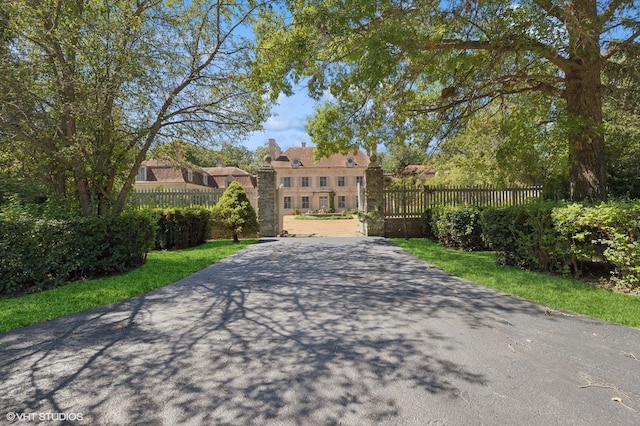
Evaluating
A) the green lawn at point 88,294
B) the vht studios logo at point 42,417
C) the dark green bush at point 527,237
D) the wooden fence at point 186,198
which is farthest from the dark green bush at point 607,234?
the wooden fence at point 186,198

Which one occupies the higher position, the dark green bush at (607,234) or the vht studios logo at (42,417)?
the dark green bush at (607,234)

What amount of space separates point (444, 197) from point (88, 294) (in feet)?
38.4

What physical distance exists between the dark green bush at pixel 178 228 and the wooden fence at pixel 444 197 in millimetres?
7093

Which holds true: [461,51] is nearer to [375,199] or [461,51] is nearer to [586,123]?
[586,123]

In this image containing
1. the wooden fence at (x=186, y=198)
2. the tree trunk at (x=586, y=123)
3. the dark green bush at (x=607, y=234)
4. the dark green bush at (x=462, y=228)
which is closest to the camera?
the dark green bush at (x=607, y=234)

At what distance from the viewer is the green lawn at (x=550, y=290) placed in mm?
4195

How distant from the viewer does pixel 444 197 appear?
43.0ft

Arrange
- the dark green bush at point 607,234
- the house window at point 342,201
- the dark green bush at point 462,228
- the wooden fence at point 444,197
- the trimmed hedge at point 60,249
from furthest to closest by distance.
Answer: the house window at point 342,201, the wooden fence at point 444,197, the dark green bush at point 462,228, the trimmed hedge at point 60,249, the dark green bush at point 607,234

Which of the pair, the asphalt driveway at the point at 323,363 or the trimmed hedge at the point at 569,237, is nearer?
the asphalt driveway at the point at 323,363

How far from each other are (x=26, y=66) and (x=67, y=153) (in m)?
1.61

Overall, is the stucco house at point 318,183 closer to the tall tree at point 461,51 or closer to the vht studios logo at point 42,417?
the tall tree at point 461,51

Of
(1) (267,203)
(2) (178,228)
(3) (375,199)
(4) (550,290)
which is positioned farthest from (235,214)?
(4) (550,290)

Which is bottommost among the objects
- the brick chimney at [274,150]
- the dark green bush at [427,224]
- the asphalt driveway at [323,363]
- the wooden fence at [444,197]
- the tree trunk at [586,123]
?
the asphalt driveway at [323,363]

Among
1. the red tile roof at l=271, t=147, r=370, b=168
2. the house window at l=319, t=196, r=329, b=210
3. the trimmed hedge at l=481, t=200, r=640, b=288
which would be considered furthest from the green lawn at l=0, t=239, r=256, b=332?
the red tile roof at l=271, t=147, r=370, b=168
